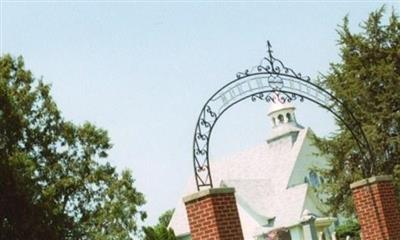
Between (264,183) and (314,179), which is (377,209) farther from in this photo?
(264,183)

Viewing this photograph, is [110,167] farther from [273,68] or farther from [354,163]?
[273,68]

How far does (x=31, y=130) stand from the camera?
3338cm

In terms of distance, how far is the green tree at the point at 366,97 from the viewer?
2817 cm

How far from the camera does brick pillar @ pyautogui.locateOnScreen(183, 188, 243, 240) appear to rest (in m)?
13.1

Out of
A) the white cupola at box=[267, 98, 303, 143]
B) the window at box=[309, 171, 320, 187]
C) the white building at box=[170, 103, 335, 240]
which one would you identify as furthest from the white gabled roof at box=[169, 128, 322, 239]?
the window at box=[309, 171, 320, 187]

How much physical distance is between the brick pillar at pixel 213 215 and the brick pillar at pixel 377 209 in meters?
4.17

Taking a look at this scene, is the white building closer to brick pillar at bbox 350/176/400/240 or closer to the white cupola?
the white cupola

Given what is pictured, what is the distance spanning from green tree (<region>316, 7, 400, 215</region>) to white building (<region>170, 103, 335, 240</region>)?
1130 centimetres

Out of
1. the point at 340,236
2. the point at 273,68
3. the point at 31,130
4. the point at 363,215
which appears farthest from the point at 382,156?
the point at 31,130

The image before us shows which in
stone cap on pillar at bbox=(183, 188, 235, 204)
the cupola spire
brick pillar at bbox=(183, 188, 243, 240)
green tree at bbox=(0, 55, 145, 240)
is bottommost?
brick pillar at bbox=(183, 188, 243, 240)

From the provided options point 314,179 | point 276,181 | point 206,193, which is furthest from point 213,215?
point 276,181

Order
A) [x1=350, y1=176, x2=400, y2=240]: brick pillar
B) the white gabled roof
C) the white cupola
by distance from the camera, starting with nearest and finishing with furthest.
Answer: [x1=350, y1=176, x2=400, y2=240]: brick pillar
the white gabled roof
the white cupola

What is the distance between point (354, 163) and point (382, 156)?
4.08 feet

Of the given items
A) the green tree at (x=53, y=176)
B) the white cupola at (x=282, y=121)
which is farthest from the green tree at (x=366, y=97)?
the white cupola at (x=282, y=121)
